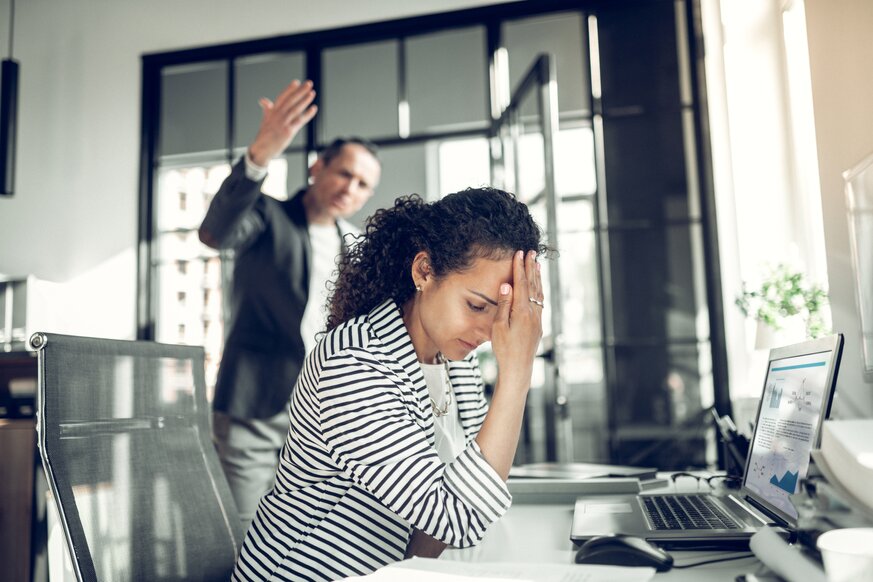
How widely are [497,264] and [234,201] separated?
4.80 feet

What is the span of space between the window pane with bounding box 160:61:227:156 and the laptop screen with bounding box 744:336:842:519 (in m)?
3.53

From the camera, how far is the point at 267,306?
108 inches

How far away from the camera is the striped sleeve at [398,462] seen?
1.07m

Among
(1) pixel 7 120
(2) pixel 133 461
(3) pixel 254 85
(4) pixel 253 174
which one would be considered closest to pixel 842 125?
(2) pixel 133 461

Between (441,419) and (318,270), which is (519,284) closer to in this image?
(441,419)

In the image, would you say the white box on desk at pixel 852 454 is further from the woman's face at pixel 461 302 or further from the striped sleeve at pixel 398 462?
the woman's face at pixel 461 302

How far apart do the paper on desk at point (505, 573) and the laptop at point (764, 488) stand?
0.65ft

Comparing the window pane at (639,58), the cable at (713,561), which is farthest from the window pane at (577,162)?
the cable at (713,561)

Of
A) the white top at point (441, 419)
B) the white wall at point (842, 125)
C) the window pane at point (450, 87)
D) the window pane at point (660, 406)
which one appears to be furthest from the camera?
the window pane at point (450, 87)

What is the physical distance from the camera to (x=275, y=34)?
4074mm

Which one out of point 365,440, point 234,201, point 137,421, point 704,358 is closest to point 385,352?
point 365,440

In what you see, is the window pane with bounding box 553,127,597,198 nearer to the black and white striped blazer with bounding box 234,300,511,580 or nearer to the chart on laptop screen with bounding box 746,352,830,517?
the chart on laptop screen with bounding box 746,352,830,517

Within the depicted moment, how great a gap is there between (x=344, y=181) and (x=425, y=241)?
61.6 inches

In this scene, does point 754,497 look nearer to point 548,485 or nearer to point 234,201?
point 548,485
